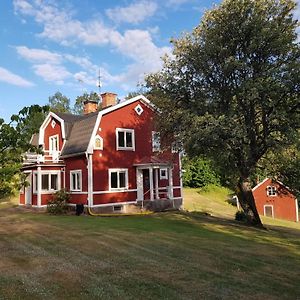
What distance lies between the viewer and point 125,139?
26172 mm

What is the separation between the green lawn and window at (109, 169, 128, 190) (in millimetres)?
11234

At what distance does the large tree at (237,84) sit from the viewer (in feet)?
58.1

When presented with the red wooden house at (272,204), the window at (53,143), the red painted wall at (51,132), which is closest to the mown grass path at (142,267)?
the red painted wall at (51,132)

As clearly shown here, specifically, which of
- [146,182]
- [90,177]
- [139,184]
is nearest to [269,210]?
[146,182]

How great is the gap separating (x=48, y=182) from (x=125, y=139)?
638 cm

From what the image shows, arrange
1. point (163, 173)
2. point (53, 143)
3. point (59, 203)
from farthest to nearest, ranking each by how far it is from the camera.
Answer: point (53, 143), point (163, 173), point (59, 203)

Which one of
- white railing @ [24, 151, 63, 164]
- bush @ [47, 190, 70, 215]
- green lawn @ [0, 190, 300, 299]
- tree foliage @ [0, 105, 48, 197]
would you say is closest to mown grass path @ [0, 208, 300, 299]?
green lawn @ [0, 190, 300, 299]

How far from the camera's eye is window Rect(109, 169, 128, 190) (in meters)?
25.0

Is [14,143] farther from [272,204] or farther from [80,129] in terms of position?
[272,204]

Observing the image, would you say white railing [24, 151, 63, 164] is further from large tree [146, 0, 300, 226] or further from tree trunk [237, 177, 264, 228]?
tree trunk [237, 177, 264, 228]

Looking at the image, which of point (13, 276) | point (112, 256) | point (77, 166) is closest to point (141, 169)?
point (77, 166)

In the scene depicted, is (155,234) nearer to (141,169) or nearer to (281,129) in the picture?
(281,129)

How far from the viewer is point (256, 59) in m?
19.0

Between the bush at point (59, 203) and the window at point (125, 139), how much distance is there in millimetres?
→ 5016
